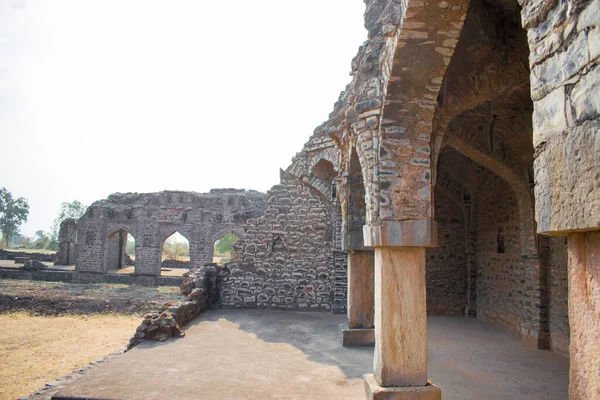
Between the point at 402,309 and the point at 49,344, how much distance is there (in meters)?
8.31

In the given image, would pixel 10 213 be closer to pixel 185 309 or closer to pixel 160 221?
pixel 160 221

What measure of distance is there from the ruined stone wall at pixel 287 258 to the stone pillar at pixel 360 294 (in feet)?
11.3

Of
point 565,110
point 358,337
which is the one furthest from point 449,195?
point 565,110

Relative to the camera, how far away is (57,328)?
10508mm

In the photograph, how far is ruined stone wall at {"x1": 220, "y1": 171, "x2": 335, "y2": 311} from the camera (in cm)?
1045

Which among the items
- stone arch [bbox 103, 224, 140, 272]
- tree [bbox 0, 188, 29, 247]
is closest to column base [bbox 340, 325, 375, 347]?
stone arch [bbox 103, 224, 140, 272]

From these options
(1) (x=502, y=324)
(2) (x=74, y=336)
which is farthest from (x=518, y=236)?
(2) (x=74, y=336)

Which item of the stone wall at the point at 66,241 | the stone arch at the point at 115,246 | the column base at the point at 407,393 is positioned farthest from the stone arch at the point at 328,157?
the stone wall at the point at 66,241

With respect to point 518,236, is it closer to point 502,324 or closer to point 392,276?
point 502,324

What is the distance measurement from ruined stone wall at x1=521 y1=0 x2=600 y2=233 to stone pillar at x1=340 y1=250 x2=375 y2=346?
17.2ft

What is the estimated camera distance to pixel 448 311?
9.74m

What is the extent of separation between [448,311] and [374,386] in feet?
21.2

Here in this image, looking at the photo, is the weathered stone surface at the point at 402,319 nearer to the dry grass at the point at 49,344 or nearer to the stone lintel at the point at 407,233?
the stone lintel at the point at 407,233

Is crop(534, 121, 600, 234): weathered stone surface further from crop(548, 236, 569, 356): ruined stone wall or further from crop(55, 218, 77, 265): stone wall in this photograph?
crop(55, 218, 77, 265): stone wall
